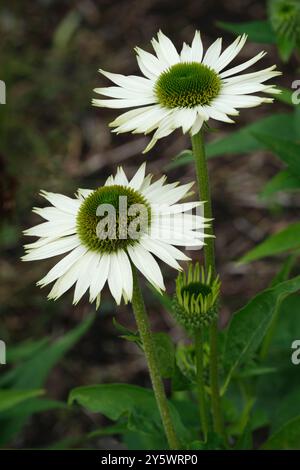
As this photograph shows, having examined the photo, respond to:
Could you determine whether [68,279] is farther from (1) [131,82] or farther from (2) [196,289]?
(1) [131,82]

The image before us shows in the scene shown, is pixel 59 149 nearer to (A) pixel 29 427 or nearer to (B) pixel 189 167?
(B) pixel 189 167

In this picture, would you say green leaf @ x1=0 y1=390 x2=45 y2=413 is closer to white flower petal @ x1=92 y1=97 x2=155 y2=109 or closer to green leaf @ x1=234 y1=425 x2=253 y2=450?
green leaf @ x1=234 y1=425 x2=253 y2=450

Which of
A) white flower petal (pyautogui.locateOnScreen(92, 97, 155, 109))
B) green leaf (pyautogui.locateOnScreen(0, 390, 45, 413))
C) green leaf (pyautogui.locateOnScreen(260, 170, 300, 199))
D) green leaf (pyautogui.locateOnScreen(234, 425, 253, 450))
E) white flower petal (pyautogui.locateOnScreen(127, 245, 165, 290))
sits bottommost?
green leaf (pyautogui.locateOnScreen(234, 425, 253, 450))

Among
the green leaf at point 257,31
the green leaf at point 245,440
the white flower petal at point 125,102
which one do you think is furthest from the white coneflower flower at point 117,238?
the green leaf at point 257,31

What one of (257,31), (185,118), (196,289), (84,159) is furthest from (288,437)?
(84,159)

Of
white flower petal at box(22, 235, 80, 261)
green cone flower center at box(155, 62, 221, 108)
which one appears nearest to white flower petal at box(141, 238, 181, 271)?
white flower petal at box(22, 235, 80, 261)

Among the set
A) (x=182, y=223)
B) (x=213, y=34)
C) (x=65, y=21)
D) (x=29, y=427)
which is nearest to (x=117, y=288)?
(x=182, y=223)
